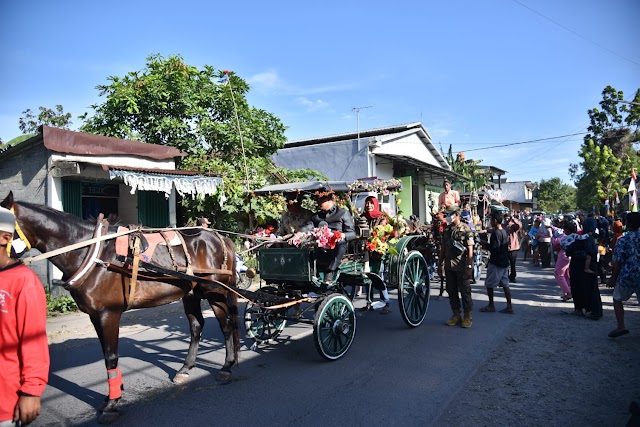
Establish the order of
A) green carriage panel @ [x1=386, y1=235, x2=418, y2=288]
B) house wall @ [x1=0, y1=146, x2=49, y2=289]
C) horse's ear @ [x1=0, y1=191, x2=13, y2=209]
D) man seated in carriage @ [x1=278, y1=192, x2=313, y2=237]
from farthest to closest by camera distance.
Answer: house wall @ [x1=0, y1=146, x2=49, y2=289]
green carriage panel @ [x1=386, y1=235, x2=418, y2=288]
man seated in carriage @ [x1=278, y1=192, x2=313, y2=237]
horse's ear @ [x1=0, y1=191, x2=13, y2=209]

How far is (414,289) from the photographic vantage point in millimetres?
7234

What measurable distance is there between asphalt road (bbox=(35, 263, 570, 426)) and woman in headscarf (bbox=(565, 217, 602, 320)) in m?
1.52

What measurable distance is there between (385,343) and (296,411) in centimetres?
252

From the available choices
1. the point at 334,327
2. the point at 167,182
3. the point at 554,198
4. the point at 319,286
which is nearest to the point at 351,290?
the point at 319,286

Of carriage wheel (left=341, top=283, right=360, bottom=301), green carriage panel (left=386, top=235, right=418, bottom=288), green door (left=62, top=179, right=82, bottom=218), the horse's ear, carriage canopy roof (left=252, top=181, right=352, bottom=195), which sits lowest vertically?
carriage wheel (left=341, top=283, right=360, bottom=301)

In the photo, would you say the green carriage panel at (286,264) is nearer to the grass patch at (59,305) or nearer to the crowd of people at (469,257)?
the crowd of people at (469,257)

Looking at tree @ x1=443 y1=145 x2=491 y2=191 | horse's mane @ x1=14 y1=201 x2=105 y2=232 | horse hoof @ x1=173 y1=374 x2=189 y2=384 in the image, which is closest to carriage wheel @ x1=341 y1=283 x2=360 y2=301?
horse hoof @ x1=173 y1=374 x2=189 y2=384

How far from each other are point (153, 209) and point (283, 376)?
29.2ft

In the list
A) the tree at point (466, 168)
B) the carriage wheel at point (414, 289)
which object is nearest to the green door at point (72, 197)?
the carriage wheel at point (414, 289)

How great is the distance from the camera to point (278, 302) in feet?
18.2

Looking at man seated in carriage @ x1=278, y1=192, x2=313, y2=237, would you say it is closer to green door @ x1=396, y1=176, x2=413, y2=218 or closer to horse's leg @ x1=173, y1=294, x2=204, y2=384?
horse's leg @ x1=173, y1=294, x2=204, y2=384

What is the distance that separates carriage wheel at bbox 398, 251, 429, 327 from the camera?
23.2 ft

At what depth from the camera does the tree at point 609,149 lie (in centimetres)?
2984

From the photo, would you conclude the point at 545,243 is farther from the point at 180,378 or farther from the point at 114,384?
the point at 114,384
